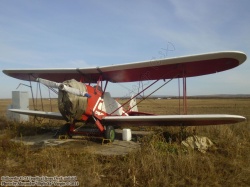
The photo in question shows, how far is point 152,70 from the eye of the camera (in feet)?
30.6

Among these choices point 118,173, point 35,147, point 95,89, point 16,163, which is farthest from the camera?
point 95,89

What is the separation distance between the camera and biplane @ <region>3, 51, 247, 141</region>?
756 cm

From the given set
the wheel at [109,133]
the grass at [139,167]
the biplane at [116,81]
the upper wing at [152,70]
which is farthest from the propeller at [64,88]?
the grass at [139,167]

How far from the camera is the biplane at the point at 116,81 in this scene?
756 cm

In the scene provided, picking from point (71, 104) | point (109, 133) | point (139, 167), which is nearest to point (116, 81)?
point (109, 133)

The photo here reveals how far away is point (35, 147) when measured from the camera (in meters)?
7.46

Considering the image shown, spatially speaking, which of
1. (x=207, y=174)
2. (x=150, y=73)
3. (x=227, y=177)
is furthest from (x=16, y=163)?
(x=150, y=73)

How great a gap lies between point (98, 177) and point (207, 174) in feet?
7.22

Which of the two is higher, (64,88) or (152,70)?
(152,70)

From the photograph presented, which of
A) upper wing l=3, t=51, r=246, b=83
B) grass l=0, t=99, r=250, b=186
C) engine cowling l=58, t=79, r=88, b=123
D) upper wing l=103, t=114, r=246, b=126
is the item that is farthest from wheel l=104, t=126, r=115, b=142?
upper wing l=3, t=51, r=246, b=83

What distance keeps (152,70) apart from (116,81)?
8.09 ft

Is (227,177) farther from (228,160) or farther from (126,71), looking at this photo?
(126,71)

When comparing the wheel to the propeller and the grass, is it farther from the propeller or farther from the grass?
the grass

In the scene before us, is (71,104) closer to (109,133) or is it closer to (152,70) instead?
(109,133)
